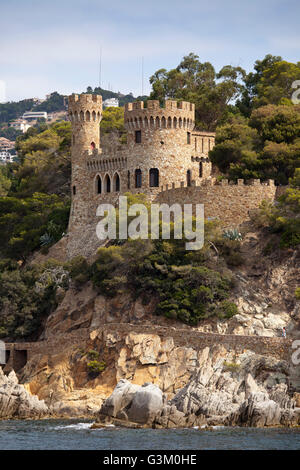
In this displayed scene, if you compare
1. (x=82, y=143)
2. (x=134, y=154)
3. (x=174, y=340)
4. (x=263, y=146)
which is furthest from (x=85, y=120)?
(x=174, y=340)

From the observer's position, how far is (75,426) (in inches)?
2249

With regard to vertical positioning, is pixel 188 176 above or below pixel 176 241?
above

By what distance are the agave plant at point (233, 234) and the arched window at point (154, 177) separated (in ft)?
23.9

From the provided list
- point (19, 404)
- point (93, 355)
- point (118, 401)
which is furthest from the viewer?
point (93, 355)

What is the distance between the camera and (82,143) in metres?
79.4

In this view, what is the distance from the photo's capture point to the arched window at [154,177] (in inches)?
2940

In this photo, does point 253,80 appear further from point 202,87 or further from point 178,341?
point 178,341

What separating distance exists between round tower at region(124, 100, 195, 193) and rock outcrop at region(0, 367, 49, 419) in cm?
1823

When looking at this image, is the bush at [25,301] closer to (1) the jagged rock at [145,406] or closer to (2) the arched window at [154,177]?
(2) the arched window at [154,177]

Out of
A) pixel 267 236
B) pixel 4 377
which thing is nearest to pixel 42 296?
pixel 4 377

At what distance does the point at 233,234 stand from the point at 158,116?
10853mm

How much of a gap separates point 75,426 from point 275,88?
38.6 m

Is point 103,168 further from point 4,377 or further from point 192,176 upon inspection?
point 4,377

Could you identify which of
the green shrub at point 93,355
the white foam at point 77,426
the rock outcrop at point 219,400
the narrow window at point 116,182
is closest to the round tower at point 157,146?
the narrow window at point 116,182
